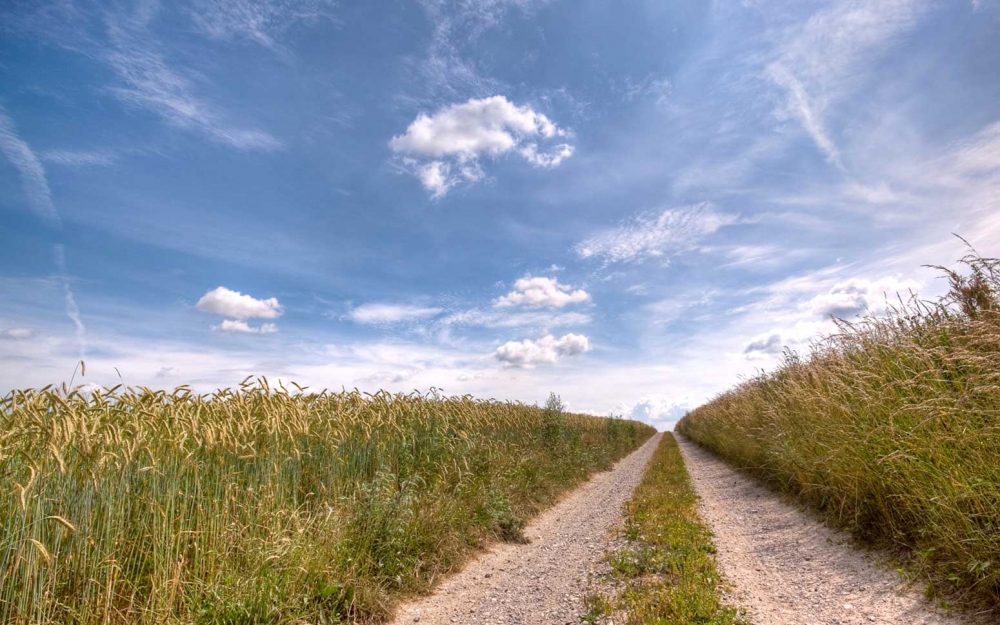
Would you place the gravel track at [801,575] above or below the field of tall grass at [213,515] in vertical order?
below

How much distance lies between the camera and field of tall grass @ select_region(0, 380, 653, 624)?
3414mm

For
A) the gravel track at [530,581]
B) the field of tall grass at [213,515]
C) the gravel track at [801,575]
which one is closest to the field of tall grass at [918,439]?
the gravel track at [801,575]

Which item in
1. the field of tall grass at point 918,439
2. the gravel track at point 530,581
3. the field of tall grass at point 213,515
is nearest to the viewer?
the field of tall grass at point 213,515

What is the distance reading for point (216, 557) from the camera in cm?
428

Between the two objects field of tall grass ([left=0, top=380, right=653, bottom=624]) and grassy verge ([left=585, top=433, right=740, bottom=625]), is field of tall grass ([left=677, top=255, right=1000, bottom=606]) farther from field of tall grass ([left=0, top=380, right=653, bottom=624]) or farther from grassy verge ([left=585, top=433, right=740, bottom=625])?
field of tall grass ([left=0, top=380, right=653, bottom=624])

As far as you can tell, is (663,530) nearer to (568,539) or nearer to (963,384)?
(568,539)

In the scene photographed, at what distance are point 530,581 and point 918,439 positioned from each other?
4484 mm

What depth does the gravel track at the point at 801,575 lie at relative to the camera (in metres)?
4.23

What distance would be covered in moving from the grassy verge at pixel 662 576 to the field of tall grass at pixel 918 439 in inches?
71.5

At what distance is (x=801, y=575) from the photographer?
541cm

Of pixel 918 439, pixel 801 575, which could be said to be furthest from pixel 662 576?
pixel 918 439

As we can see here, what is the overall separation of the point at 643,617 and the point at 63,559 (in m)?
4.49

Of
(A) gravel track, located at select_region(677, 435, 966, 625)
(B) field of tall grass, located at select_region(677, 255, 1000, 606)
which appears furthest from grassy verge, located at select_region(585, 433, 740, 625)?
(B) field of tall grass, located at select_region(677, 255, 1000, 606)

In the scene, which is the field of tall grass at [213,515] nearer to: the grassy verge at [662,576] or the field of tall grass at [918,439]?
the grassy verge at [662,576]
